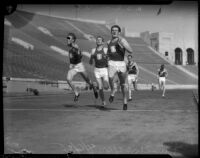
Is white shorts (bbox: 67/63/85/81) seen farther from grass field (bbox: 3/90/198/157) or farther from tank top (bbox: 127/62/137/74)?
tank top (bbox: 127/62/137/74)

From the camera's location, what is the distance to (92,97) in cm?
511

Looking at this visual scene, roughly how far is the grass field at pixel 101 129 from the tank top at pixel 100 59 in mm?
520

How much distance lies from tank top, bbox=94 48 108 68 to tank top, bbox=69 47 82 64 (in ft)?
0.91

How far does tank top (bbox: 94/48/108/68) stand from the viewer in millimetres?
5047

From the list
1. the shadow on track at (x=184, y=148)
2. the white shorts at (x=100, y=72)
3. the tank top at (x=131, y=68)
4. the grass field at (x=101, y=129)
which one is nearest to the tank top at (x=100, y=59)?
the white shorts at (x=100, y=72)

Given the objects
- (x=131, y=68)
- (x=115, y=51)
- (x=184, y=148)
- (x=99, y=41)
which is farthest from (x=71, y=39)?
(x=184, y=148)

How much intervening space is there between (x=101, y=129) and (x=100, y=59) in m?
1.38


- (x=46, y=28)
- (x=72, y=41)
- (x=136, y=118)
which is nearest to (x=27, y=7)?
(x=72, y=41)

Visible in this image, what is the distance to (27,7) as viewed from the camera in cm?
396

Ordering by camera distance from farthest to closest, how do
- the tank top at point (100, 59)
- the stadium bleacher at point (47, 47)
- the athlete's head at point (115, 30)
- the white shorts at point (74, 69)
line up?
the tank top at point (100, 59) → the white shorts at point (74, 69) → the athlete's head at point (115, 30) → the stadium bleacher at point (47, 47)

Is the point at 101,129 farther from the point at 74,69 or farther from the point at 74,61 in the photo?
the point at 74,61

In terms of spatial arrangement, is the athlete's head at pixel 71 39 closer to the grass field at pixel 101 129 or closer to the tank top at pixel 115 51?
the tank top at pixel 115 51

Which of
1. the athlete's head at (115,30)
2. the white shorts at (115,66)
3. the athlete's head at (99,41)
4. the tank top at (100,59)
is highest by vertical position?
the athlete's head at (115,30)

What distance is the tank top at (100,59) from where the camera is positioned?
5.05 m
